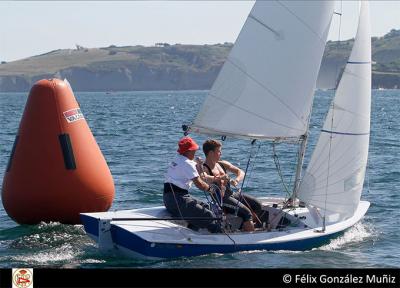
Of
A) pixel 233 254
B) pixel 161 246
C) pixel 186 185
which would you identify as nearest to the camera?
pixel 161 246

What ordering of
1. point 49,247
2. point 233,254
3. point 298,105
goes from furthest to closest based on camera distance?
point 298,105 → point 49,247 → point 233,254

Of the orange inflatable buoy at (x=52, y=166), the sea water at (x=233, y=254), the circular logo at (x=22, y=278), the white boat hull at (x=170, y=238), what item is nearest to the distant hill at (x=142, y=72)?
the sea water at (x=233, y=254)

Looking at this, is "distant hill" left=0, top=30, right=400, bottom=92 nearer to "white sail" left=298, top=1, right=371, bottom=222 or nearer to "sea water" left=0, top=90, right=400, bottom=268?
"sea water" left=0, top=90, right=400, bottom=268

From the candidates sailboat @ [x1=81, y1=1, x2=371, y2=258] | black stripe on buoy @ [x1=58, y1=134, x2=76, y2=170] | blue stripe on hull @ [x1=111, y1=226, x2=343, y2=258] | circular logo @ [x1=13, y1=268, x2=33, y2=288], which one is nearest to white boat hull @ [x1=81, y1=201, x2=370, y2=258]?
blue stripe on hull @ [x1=111, y1=226, x2=343, y2=258]

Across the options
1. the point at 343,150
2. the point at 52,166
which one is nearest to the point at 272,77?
the point at 343,150

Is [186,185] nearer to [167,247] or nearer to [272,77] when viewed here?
[167,247]

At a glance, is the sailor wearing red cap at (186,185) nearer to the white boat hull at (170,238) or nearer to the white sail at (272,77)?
the white boat hull at (170,238)

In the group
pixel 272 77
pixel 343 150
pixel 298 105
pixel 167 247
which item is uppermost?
pixel 272 77

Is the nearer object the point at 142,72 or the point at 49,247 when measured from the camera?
the point at 49,247

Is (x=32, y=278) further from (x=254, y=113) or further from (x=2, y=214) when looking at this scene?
(x=2, y=214)

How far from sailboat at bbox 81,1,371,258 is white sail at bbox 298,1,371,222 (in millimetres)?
14

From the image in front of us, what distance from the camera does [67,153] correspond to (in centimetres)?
1274

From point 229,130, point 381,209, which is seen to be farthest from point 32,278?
point 381,209

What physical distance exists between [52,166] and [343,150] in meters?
4.05
